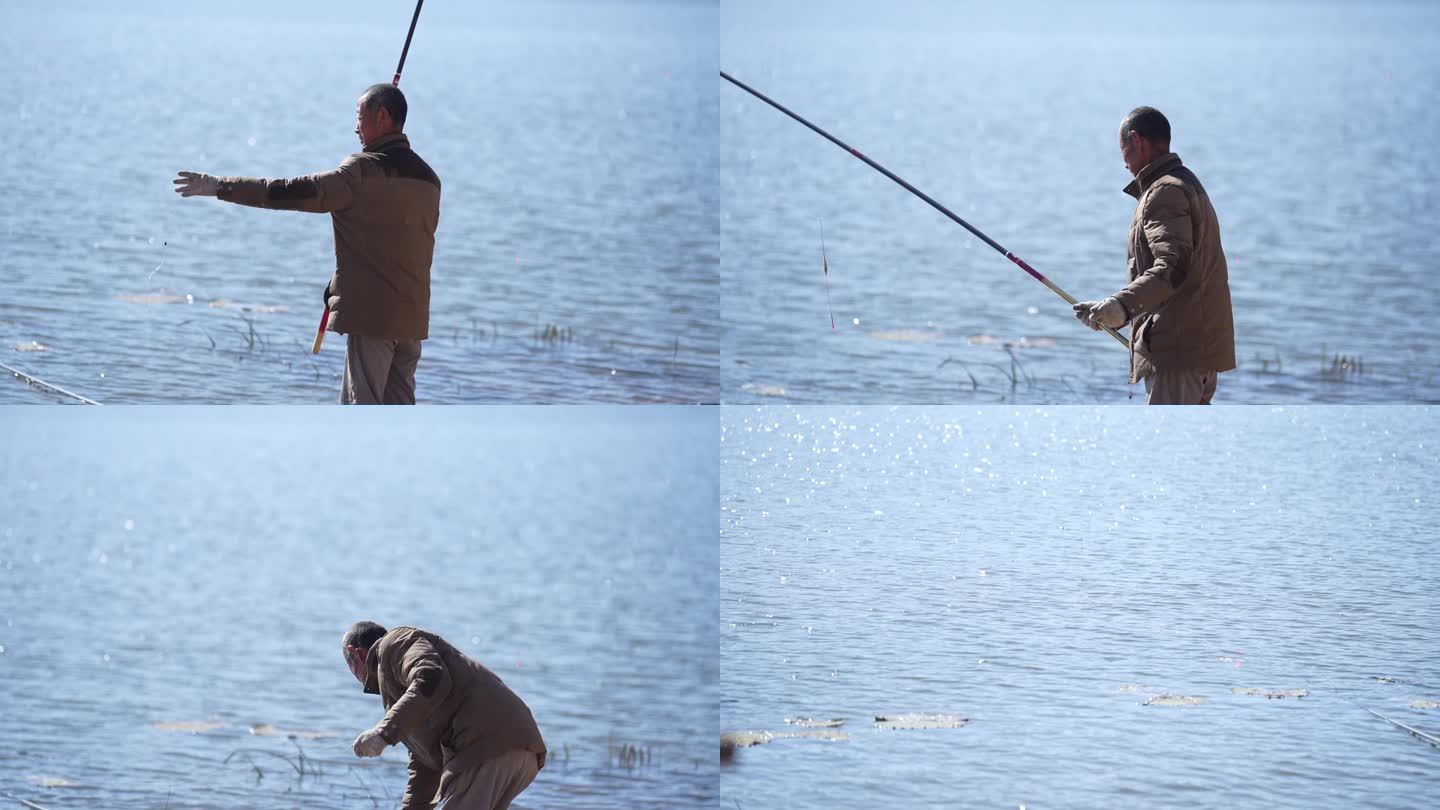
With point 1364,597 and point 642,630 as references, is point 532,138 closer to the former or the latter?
point 642,630

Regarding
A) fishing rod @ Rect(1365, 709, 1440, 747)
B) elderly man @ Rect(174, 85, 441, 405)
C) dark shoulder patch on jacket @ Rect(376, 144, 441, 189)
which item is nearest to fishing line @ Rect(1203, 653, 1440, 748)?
fishing rod @ Rect(1365, 709, 1440, 747)

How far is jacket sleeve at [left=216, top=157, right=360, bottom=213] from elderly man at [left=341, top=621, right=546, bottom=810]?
42.2 inches

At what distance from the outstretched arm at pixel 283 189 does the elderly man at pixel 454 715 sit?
107 centimetres

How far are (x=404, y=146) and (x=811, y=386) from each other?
337 centimetres

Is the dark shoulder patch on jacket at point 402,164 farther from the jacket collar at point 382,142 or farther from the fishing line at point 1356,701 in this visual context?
the fishing line at point 1356,701

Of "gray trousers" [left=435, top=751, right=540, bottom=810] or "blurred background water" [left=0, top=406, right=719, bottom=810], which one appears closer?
"gray trousers" [left=435, top=751, right=540, bottom=810]

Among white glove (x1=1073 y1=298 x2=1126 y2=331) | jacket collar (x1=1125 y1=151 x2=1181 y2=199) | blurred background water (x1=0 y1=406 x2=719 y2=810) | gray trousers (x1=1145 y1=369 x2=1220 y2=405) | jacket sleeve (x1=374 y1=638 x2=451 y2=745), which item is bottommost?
blurred background water (x1=0 y1=406 x2=719 y2=810)

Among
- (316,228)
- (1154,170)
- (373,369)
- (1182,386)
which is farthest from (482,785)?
(316,228)

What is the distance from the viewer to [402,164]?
5590mm

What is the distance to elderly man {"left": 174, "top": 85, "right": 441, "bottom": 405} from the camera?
217 inches

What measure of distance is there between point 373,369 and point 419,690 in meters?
0.93

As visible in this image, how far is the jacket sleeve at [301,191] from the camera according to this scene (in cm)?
525

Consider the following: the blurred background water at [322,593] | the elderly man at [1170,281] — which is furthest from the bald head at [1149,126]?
the blurred background water at [322,593]

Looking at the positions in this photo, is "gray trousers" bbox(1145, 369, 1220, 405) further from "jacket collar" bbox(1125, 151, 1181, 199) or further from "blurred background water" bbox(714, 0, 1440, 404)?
"blurred background water" bbox(714, 0, 1440, 404)
